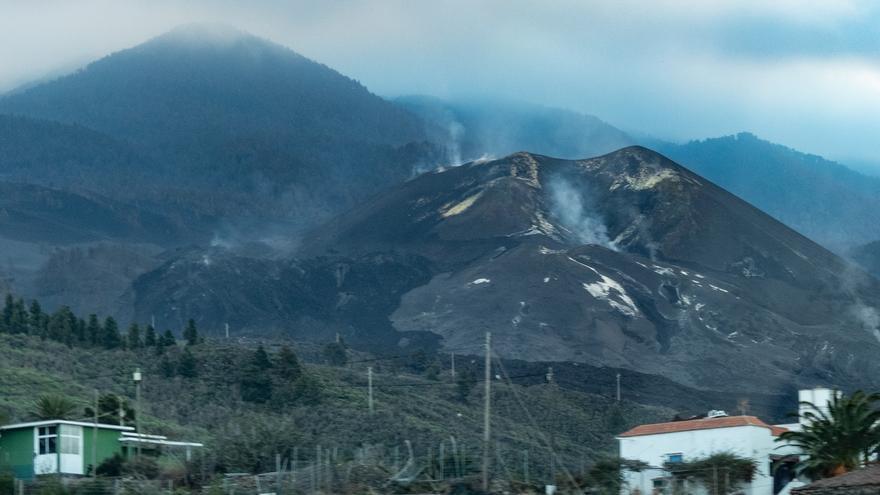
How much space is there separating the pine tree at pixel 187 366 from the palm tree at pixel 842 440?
4862 cm

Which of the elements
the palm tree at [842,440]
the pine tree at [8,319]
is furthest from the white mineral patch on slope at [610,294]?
the palm tree at [842,440]

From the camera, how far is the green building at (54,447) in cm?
4888

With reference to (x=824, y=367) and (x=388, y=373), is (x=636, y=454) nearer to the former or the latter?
(x=388, y=373)

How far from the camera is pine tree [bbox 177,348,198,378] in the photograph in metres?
88.2

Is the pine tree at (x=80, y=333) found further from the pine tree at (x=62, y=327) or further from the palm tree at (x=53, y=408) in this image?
the palm tree at (x=53, y=408)

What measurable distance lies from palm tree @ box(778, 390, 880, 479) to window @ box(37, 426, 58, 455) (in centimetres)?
2222

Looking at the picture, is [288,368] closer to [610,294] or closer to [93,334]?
[93,334]

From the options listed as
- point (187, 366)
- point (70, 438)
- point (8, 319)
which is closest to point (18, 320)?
point (8, 319)

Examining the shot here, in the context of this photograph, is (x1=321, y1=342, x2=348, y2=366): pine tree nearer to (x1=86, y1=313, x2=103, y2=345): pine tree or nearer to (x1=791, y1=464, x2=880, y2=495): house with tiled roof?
(x1=86, y1=313, x2=103, y2=345): pine tree

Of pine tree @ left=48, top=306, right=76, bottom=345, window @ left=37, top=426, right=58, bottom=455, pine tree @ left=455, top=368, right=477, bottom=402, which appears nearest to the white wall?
window @ left=37, top=426, right=58, bottom=455

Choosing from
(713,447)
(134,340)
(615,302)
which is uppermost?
(615,302)

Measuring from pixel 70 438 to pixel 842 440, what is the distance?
23.1 metres

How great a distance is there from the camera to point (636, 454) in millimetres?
50219

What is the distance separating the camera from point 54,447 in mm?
49125
